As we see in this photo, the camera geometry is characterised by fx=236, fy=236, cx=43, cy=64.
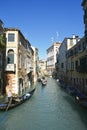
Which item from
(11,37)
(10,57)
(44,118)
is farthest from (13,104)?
(11,37)

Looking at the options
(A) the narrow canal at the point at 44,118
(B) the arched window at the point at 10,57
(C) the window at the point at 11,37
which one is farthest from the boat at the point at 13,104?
(C) the window at the point at 11,37

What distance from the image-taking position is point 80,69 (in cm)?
3634

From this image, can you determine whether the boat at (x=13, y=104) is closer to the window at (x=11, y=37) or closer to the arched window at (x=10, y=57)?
the arched window at (x=10, y=57)

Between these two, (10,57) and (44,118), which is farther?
(10,57)

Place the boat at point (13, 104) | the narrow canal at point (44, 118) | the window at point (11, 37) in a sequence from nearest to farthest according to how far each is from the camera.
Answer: the narrow canal at point (44, 118) → the boat at point (13, 104) → the window at point (11, 37)

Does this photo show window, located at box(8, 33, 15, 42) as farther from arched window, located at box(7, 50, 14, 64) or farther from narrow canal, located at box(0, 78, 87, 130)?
narrow canal, located at box(0, 78, 87, 130)

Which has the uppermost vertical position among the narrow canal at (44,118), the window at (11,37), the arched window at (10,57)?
the window at (11,37)

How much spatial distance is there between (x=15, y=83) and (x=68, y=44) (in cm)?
2878

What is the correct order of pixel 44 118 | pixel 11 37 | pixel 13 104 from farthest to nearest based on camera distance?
1. pixel 11 37
2. pixel 13 104
3. pixel 44 118

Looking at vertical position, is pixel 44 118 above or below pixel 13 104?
below

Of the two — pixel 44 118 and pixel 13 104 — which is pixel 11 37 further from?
pixel 44 118

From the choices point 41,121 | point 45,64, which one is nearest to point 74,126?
point 41,121

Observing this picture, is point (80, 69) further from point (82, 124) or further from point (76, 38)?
point (76, 38)

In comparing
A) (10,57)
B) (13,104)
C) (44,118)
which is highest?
(10,57)
